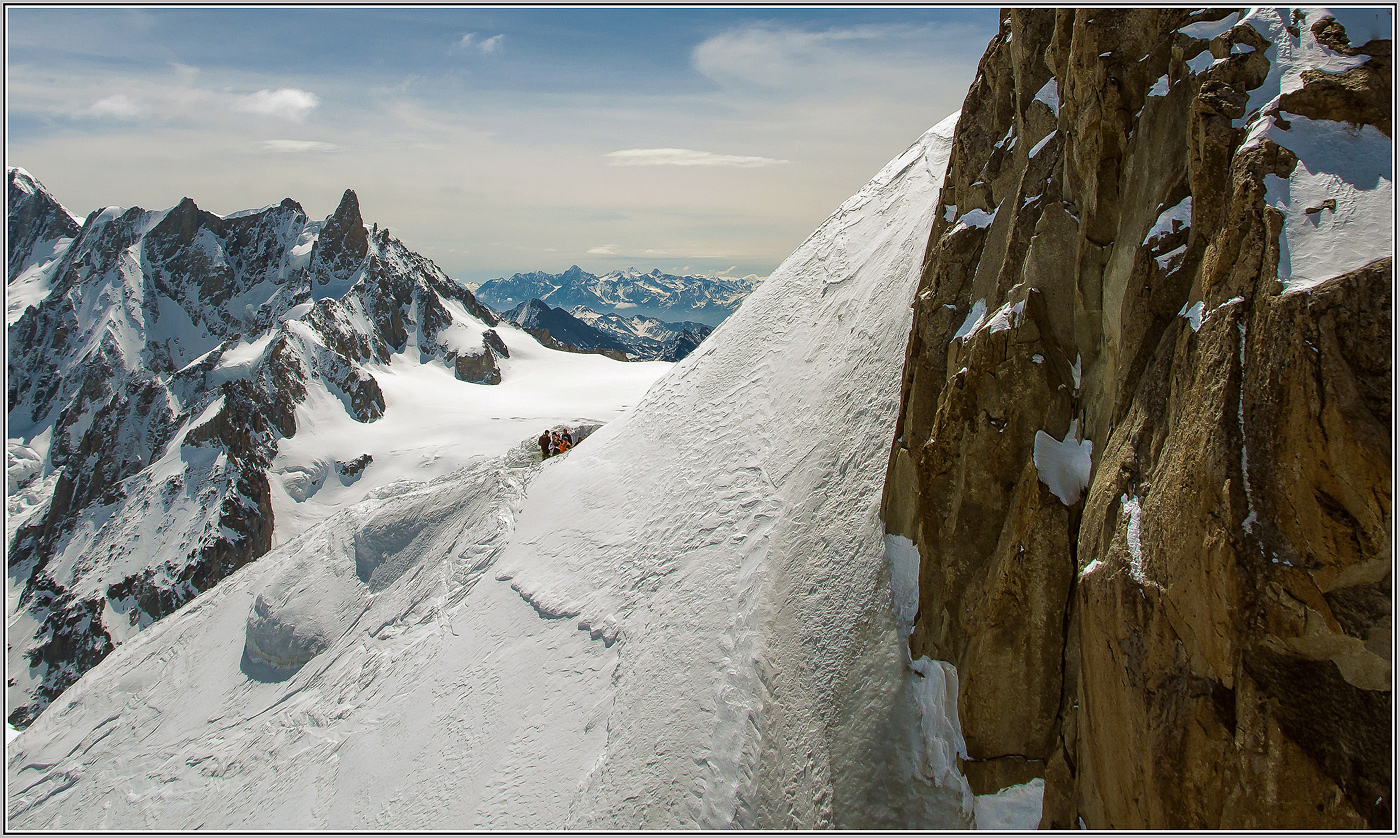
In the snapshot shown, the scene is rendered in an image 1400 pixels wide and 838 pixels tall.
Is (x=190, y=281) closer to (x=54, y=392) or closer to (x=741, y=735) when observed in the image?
(x=54, y=392)

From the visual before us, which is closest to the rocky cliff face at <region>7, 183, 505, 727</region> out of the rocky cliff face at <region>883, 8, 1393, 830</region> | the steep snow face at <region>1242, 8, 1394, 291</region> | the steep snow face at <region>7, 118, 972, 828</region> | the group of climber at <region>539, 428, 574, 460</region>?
the steep snow face at <region>7, 118, 972, 828</region>

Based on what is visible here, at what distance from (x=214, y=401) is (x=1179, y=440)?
107986mm

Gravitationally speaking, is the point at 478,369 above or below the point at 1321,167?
below

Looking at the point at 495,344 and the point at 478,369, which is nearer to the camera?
the point at 478,369

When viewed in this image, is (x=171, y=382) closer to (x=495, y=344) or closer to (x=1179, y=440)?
(x=495, y=344)

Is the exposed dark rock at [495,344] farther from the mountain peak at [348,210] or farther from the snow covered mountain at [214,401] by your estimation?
the mountain peak at [348,210]

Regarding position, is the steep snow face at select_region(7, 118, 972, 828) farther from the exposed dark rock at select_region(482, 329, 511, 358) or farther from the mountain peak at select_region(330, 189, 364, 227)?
the mountain peak at select_region(330, 189, 364, 227)

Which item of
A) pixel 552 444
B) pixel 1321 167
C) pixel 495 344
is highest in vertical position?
pixel 1321 167

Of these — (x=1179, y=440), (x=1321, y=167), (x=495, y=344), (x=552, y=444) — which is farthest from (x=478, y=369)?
(x=1321, y=167)

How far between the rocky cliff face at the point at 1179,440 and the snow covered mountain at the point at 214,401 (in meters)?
62.0

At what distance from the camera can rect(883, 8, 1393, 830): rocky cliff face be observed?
6.10 metres

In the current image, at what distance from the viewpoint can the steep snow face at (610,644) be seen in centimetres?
1251

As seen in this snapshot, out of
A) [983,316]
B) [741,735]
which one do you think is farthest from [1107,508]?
[741,735]

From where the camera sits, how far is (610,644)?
16.4m
